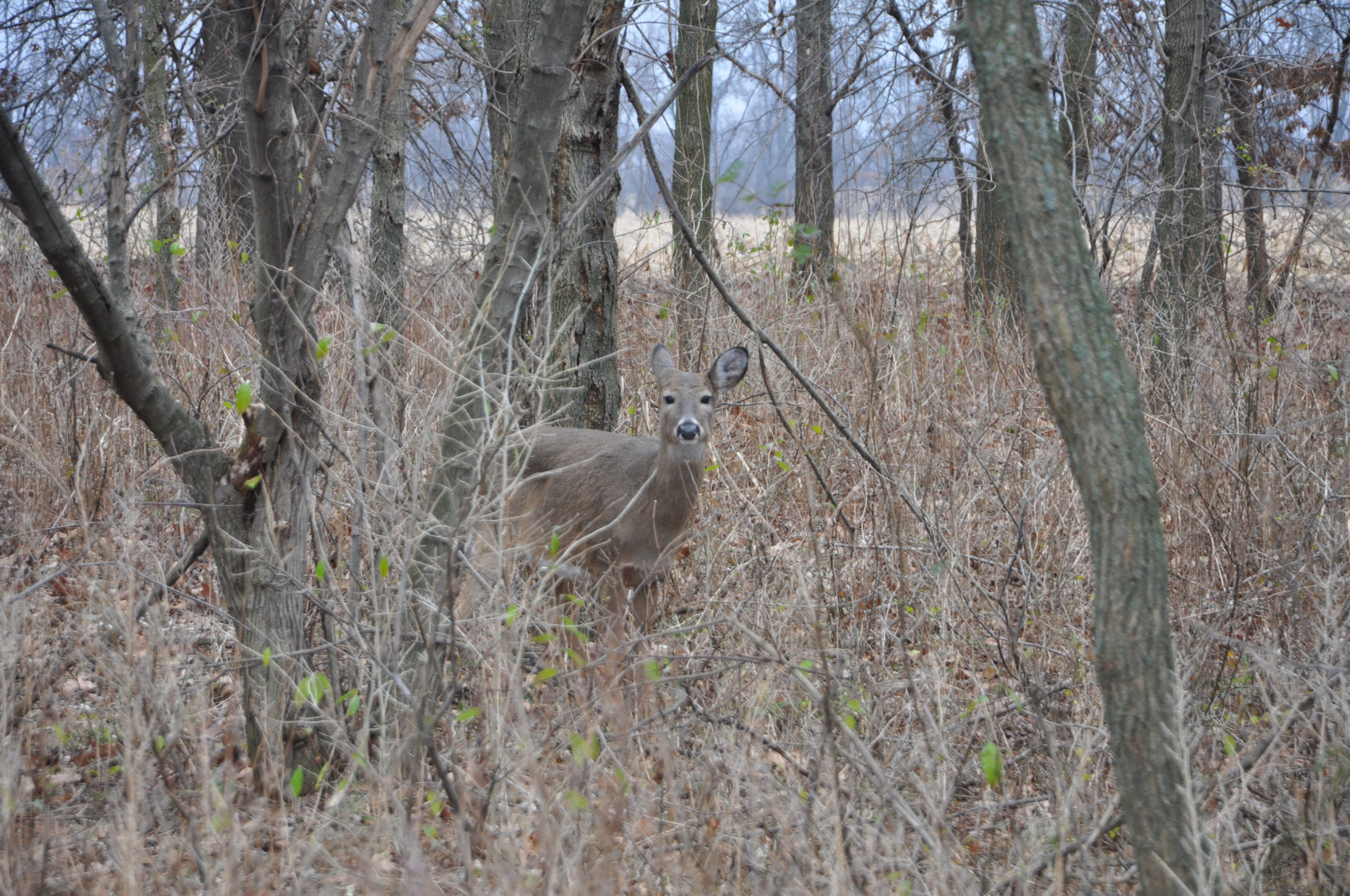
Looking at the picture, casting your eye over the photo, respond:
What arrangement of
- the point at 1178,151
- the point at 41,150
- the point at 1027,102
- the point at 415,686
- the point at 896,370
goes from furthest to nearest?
the point at 41,150 → the point at 1178,151 → the point at 896,370 → the point at 415,686 → the point at 1027,102

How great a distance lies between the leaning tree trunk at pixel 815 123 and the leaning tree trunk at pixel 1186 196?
210cm

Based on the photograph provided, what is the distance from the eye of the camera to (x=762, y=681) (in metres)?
3.46

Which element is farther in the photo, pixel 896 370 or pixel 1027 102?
pixel 896 370

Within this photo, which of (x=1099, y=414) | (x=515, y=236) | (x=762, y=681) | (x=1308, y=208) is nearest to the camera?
(x=1099, y=414)

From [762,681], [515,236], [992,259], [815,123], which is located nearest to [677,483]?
[515,236]

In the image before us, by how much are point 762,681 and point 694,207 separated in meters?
4.96

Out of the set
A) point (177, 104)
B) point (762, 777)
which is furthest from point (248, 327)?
point (177, 104)

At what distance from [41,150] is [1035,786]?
40.1 ft

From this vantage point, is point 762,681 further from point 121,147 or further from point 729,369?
point 729,369

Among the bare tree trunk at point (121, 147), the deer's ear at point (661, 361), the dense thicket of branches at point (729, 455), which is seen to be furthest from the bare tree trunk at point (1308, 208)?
the bare tree trunk at point (121, 147)

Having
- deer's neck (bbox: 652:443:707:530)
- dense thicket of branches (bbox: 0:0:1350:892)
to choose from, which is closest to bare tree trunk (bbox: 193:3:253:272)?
dense thicket of branches (bbox: 0:0:1350:892)

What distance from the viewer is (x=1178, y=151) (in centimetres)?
718

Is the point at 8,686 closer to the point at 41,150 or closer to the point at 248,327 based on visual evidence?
the point at 248,327

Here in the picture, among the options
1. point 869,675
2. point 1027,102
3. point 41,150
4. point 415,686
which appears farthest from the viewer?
point 41,150
